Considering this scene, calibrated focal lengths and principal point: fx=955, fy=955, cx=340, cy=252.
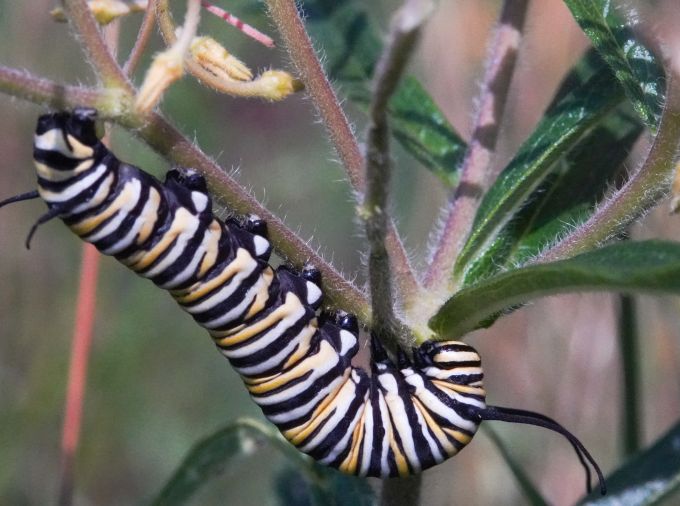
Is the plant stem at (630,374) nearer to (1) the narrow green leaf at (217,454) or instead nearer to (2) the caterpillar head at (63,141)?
(1) the narrow green leaf at (217,454)

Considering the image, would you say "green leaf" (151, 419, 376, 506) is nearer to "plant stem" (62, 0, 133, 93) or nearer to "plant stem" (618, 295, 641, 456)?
"plant stem" (618, 295, 641, 456)

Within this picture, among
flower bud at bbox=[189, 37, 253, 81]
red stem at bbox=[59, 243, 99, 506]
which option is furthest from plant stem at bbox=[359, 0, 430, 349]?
red stem at bbox=[59, 243, 99, 506]

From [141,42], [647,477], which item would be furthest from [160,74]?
[647,477]

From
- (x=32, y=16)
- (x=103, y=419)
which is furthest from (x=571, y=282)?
(x=32, y=16)

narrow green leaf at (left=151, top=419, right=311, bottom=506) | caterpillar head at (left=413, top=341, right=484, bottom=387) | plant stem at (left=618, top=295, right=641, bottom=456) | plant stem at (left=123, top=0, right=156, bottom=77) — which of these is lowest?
narrow green leaf at (left=151, top=419, right=311, bottom=506)

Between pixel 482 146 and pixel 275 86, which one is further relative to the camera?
pixel 482 146

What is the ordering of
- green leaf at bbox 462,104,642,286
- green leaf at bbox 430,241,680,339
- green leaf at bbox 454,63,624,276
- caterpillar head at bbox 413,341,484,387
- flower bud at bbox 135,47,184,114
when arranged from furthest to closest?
green leaf at bbox 462,104,642,286 < green leaf at bbox 454,63,624,276 < caterpillar head at bbox 413,341,484,387 < flower bud at bbox 135,47,184,114 < green leaf at bbox 430,241,680,339

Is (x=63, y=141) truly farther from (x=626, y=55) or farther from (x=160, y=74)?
(x=626, y=55)

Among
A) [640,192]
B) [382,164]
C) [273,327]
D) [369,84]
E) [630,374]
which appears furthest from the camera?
A: [369,84]
